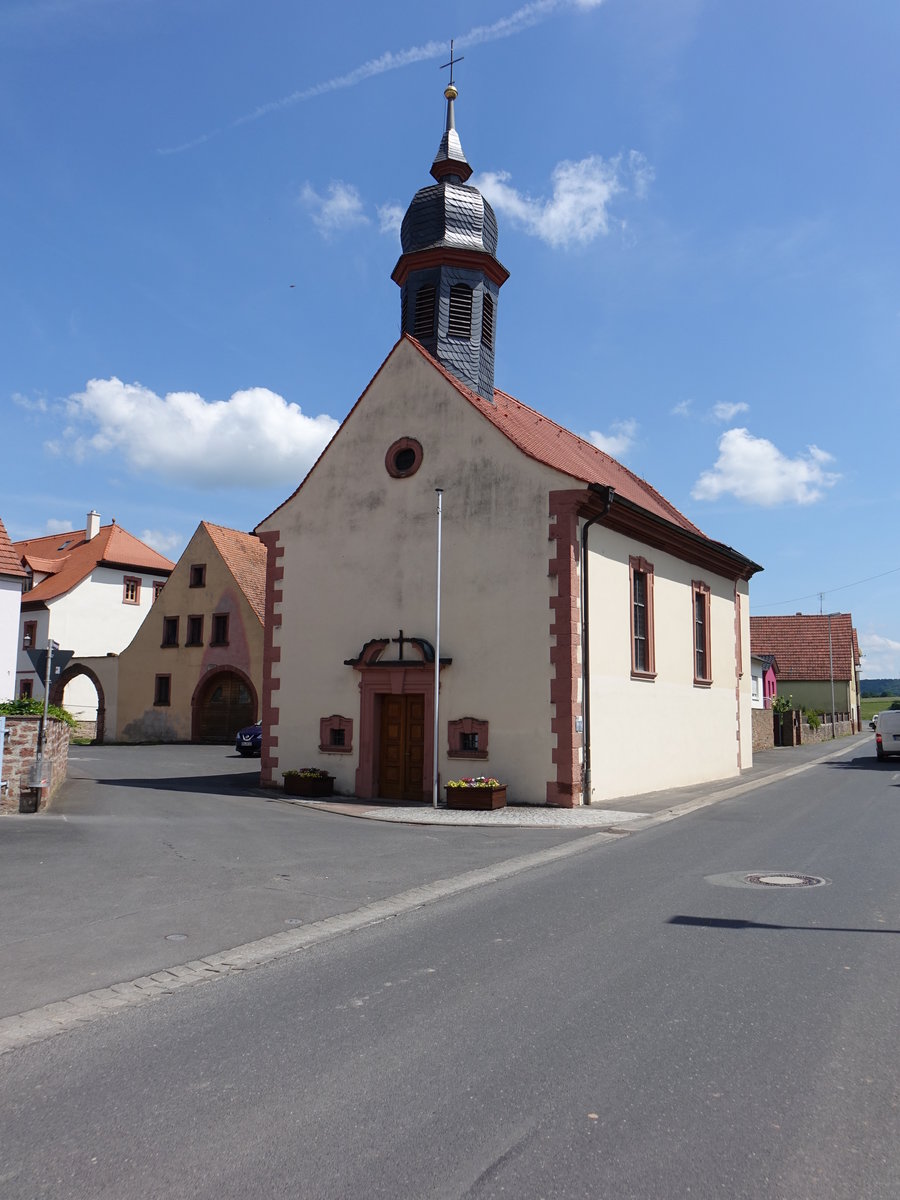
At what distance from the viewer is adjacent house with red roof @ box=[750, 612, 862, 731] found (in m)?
72.7

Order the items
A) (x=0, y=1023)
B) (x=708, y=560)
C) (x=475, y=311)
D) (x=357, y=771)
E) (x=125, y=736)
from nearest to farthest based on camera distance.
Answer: (x=0, y=1023) < (x=357, y=771) < (x=475, y=311) < (x=708, y=560) < (x=125, y=736)

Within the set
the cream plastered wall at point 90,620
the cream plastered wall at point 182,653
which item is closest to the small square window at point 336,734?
the cream plastered wall at point 182,653

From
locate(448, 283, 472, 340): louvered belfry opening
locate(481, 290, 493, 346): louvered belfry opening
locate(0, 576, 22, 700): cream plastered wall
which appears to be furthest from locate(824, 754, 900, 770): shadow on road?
locate(0, 576, 22, 700): cream plastered wall

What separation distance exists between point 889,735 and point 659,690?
18.1 metres

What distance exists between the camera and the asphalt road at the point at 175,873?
7.14 meters

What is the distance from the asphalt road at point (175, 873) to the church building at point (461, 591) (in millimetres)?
3121

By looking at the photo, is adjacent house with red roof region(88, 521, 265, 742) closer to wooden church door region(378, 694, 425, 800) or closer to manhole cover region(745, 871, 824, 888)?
wooden church door region(378, 694, 425, 800)

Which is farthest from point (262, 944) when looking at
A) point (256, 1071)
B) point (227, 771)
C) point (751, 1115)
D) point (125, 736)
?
point (125, 736)

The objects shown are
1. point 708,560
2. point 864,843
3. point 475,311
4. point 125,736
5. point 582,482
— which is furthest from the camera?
point 125,736

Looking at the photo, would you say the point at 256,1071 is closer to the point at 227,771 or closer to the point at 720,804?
the point at 720,804

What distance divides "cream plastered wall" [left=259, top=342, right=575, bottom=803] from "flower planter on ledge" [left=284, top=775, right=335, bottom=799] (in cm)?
34

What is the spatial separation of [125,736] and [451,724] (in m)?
28.2

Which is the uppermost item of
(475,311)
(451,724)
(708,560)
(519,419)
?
(475,311)

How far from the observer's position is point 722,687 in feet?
90.8
